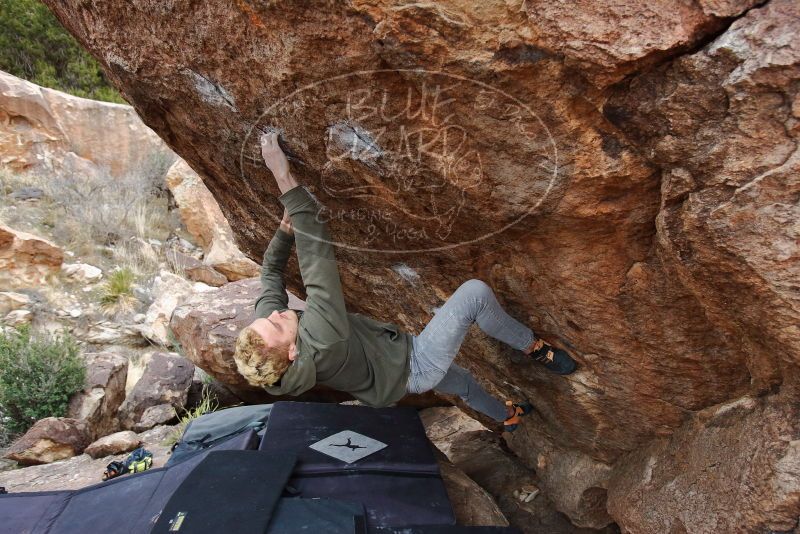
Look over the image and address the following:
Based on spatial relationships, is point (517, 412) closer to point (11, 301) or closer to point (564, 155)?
point (564, 155)

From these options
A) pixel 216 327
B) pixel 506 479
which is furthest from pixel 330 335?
pixel 216 327

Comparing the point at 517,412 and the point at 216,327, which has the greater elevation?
the point at 216,327

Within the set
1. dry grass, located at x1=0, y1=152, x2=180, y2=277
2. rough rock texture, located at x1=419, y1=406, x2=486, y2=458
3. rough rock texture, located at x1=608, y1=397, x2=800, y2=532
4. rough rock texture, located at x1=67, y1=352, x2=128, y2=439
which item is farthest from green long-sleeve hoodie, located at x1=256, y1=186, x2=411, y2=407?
dry grass, located at x1=0, y1=152, x2=180, y2=277

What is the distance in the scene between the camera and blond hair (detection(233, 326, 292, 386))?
2.29 m

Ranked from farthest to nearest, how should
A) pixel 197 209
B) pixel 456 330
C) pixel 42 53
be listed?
pixel 42 53 < pixel 197 209 < pixel 456 330

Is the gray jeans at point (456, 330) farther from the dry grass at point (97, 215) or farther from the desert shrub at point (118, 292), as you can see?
the dry grass at point (97, 215)

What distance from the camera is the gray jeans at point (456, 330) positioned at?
8.44ft

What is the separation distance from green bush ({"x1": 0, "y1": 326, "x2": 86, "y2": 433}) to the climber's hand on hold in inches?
158

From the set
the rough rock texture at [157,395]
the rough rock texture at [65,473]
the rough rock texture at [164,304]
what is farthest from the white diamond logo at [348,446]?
the rough rock texture at [164,304]

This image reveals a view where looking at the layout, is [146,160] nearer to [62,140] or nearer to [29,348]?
[62,140]

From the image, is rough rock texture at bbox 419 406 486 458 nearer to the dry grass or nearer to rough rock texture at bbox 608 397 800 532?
rough rock texture at bbox 608 397 800 532

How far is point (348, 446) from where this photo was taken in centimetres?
321

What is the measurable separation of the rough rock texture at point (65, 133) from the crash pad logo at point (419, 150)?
28.5 ft

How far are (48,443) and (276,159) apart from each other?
377 centimetres
